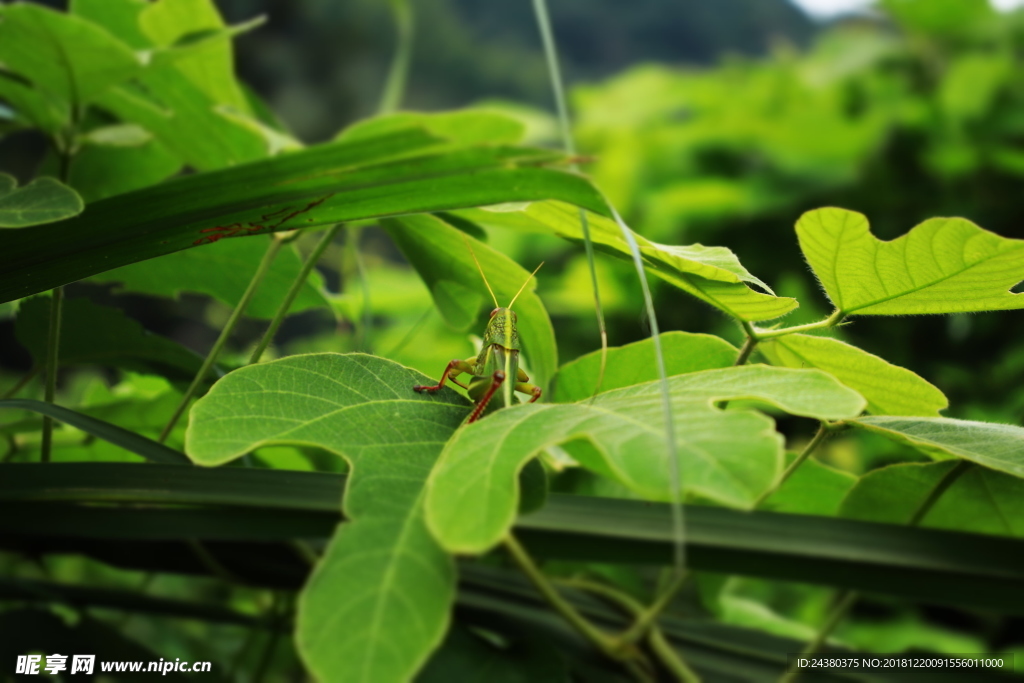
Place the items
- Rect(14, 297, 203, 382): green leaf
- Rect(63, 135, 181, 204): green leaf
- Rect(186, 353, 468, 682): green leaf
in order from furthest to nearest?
1. Rect(63, 135, 181, 204): green leaf
2. Rect(14, 297, 203, 382): green leaf
3. Rect(186, 353, 468, 682): green leaf

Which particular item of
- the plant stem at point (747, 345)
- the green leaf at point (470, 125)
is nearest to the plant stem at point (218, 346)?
the green leaf at point (470, 125)

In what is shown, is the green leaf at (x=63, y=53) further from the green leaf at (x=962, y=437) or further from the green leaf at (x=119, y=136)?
the green leaf at (x=962, y=437)

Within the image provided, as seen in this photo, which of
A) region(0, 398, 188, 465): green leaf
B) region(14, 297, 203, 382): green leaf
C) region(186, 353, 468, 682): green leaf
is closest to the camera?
region(186, 353, 468, 682): green leaf

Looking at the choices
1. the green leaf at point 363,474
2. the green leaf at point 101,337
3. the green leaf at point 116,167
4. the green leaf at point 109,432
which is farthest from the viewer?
the green leaf at point 116,167

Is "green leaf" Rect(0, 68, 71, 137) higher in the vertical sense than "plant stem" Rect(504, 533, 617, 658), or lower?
higher

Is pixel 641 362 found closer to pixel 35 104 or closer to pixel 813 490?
pixel 813 490

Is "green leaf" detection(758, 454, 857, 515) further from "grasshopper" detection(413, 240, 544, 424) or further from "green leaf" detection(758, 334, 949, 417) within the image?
"grasshopper" detection(413, 240, 544, 424)

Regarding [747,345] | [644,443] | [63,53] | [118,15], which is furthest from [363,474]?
[118,15]

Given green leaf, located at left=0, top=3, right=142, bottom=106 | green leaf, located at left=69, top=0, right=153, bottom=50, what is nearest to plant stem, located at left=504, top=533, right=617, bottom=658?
green leaf, located at left=0, top=3, right=142, bottom=106

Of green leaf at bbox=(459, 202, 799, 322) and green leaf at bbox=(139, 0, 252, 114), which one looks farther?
green leaf at bbox=(139, 0, 252, 114)
